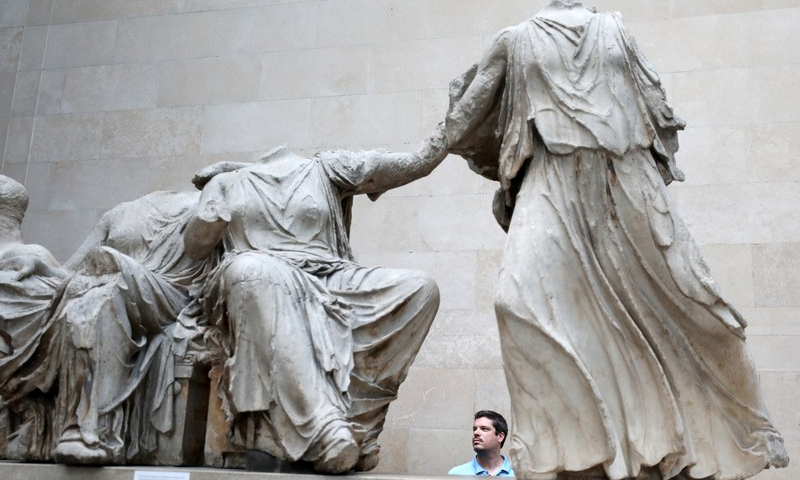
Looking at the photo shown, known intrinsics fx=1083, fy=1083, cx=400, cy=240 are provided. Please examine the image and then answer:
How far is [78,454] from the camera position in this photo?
4.79m

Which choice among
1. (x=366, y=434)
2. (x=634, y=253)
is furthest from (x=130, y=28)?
(x=634, y=253)

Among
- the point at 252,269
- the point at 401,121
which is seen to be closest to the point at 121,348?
the point at 252,269

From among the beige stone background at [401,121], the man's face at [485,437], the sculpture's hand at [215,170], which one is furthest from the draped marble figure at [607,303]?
the beige stone background at [401,121]

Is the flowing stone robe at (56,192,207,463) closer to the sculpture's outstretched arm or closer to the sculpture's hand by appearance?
the sculpture's hand

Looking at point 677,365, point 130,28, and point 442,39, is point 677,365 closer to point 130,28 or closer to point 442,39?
point 442,39

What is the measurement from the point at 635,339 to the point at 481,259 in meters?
2.96

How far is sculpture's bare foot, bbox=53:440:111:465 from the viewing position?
4.79 m

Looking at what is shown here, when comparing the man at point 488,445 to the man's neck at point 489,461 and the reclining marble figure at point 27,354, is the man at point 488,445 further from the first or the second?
the reclining marble figure at point 27,354

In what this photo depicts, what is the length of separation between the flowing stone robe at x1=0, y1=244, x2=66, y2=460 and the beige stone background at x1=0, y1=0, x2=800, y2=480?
2.39 m

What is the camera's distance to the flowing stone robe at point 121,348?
4969 millimetres

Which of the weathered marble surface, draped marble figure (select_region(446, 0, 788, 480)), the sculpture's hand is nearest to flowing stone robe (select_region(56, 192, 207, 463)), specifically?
the weathered marble surface

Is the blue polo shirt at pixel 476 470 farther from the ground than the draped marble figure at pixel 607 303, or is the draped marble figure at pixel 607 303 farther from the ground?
the draped marble figure at pixel 607 303

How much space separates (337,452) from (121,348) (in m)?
1.29

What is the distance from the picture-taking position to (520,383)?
411 centimetres
